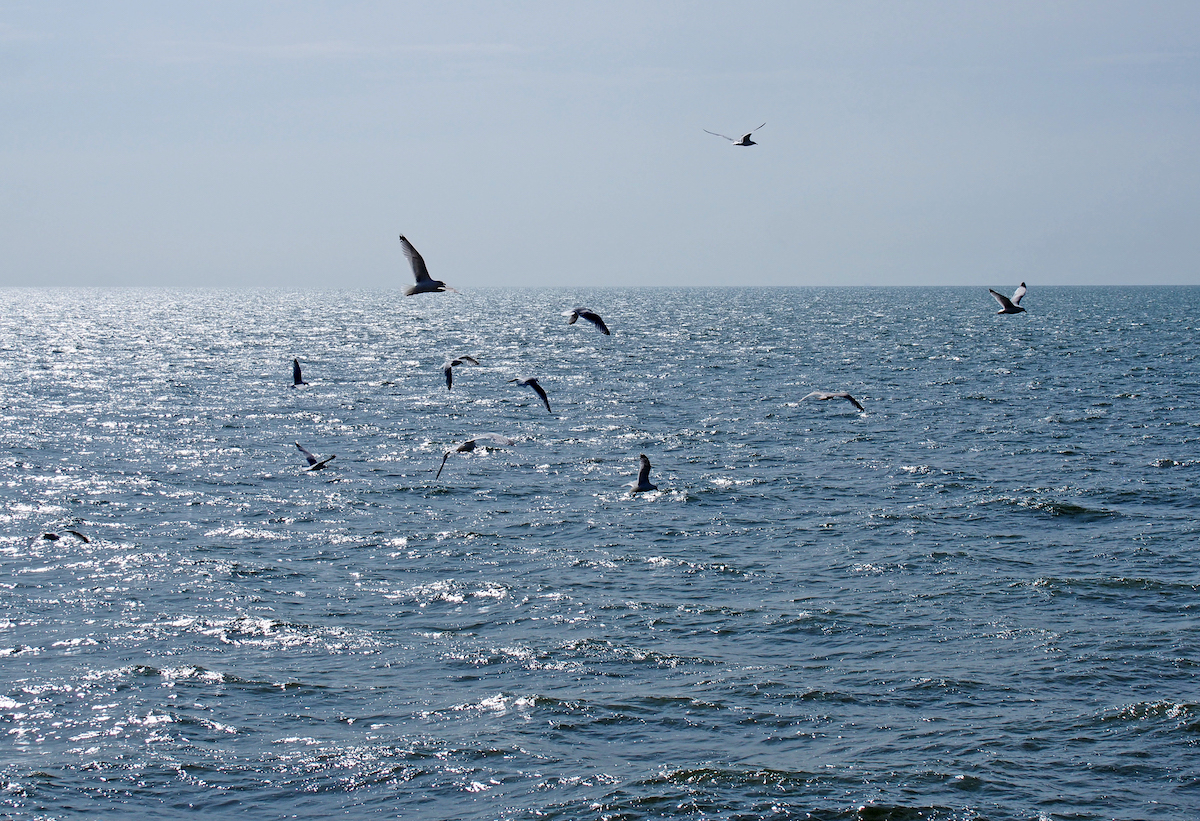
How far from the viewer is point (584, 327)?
171250 millimetres

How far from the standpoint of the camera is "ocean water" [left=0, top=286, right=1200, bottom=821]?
666 inches

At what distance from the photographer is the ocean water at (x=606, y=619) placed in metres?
16.9

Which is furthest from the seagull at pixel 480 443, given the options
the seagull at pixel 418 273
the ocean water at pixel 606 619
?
the seagull at pixel 418 273

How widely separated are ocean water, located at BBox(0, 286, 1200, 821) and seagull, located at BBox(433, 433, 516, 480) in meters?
0.95

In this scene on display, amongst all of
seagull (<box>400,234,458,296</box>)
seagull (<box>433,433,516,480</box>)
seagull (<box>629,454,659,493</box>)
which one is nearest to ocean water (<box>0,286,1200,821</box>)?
seagull (<box>629,454,659,493</box>)

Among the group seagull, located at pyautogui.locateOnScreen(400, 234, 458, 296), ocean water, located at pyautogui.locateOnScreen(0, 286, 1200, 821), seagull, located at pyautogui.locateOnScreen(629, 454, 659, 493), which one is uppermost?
seagull, located at pyautogui.locateOnScreen(400, 234, 458, 296)

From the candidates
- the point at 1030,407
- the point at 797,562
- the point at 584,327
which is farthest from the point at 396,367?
the point at 584,327

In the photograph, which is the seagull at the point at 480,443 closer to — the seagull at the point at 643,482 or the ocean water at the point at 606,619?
the ocean water at the point at 606,619

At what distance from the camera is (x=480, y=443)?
43438mm

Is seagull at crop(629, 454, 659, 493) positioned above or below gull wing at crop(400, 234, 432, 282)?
below

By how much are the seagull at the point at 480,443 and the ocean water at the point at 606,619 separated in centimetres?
95

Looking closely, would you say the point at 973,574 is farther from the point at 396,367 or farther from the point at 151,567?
the point at 396,367

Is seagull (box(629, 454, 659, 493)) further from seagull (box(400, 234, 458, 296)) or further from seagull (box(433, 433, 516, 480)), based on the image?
seagull (box(400, 234, 458, 296))

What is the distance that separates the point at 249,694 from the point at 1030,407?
157 ft
